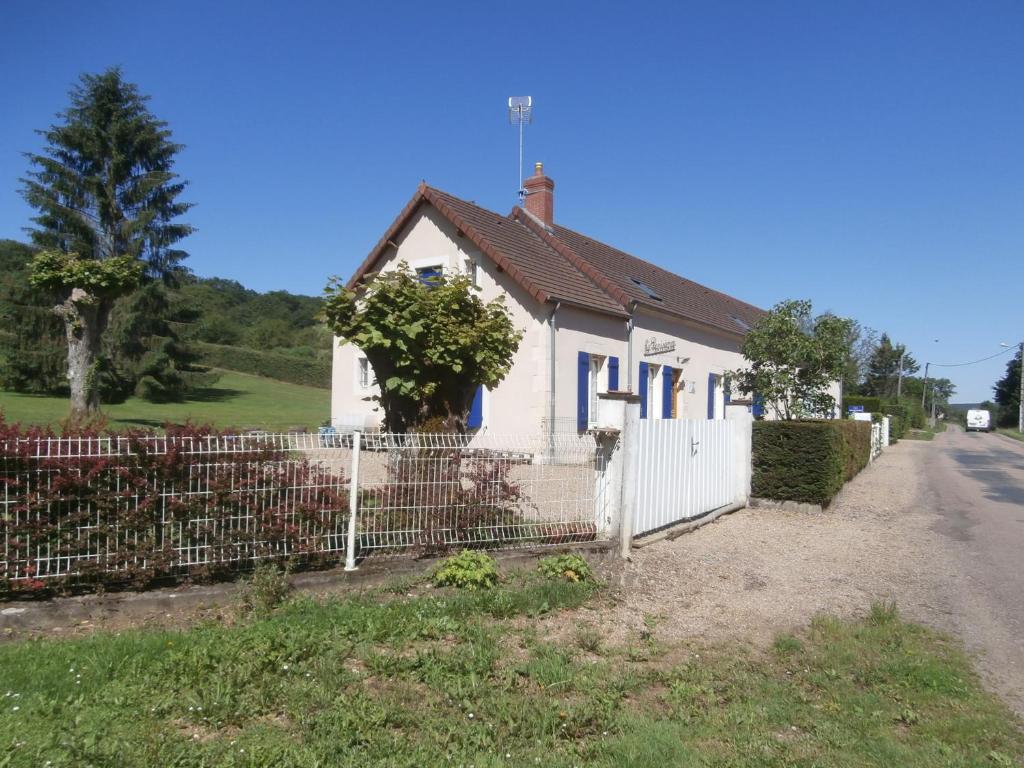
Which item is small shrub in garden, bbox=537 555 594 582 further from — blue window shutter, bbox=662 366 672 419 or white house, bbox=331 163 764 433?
blue window shutter, bbox=662 366 672 419

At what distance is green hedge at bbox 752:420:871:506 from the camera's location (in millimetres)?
10867

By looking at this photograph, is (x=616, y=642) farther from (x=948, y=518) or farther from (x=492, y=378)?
(x=948, y=518)

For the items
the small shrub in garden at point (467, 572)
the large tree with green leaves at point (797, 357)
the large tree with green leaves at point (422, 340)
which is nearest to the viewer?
the small shrub in garden at point (467, 572)

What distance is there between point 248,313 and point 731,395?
63086mm

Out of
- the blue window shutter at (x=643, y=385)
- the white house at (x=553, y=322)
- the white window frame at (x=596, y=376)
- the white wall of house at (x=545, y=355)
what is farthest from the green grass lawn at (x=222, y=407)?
the blue window shutter at (x=643, y=385)

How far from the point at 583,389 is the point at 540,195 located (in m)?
7.19

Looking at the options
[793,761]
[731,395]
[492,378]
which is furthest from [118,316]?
[793,761]

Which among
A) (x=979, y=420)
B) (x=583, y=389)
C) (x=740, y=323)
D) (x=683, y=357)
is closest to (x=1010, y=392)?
(x=979, y=420)

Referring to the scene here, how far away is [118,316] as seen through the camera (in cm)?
3250

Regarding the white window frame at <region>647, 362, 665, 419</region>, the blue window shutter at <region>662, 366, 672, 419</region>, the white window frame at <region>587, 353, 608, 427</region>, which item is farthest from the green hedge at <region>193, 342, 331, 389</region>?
the white window frame at <region>587, 353, 608, 427</region>

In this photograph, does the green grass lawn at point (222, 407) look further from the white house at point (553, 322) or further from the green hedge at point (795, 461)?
the green hedge at point (795, 461)

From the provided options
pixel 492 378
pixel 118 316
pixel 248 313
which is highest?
pixel 248 313

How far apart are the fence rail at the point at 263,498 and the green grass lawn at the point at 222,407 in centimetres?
1327

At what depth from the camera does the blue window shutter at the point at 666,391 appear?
771 inches
